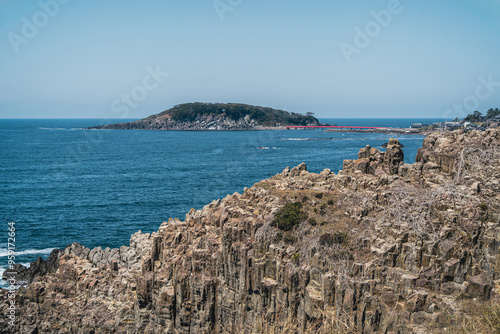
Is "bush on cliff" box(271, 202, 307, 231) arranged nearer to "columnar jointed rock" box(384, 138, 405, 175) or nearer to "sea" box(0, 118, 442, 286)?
"columnar jointed rock" box(384, 138, 405, 175)

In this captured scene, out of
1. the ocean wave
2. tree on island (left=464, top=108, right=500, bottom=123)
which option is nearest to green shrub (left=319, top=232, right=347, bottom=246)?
the ocean wave

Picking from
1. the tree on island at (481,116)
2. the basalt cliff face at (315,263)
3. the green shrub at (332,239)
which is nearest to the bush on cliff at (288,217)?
the basalt cliff face at (315,263)

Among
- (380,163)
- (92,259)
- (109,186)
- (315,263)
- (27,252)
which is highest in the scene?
(380,163)

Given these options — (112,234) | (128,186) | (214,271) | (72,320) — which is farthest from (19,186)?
(214,271)

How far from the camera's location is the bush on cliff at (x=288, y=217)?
118ft

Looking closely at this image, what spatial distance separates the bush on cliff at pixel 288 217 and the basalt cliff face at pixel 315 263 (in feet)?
0.40

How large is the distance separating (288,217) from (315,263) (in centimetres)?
571

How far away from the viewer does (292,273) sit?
1248 inches

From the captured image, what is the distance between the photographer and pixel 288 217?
36469 mm

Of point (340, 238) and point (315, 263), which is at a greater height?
point (340, 238)

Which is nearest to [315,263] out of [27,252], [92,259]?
[92,259]

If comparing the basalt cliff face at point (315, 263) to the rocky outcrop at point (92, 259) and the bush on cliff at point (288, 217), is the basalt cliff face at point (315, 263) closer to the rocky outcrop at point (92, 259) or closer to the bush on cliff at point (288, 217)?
the bush on cliff at point (288, 217)

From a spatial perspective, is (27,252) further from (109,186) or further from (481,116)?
(481,116)

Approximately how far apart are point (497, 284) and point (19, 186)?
100223mm
